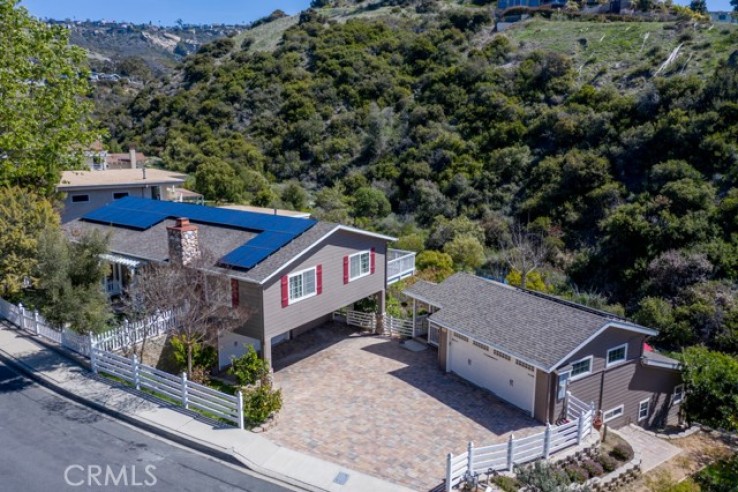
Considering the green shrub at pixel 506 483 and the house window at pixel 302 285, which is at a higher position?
the house window at pixel 302 285

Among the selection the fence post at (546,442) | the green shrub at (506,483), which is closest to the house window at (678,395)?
the fence post at (546,442)

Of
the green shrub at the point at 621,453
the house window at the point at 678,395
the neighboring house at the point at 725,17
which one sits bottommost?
the house window at the point at 678,395

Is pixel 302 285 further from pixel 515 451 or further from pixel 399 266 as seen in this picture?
pixel 515 451

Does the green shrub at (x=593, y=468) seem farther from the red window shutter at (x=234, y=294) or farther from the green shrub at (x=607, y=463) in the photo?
the red window shutter at (x=234, y=294)

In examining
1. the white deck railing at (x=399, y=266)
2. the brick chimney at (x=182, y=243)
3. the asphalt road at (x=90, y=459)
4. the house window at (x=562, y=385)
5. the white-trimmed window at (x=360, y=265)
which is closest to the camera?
the asphalt road at (x=90, y=459)

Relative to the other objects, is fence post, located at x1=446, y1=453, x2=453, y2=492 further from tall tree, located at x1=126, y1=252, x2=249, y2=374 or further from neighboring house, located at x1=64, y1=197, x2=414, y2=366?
tall tree, located at x1=126, y1=252, x2=249, y2=374

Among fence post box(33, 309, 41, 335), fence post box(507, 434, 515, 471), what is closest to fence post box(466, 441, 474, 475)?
fence post box(507, 434, 515, 471)
